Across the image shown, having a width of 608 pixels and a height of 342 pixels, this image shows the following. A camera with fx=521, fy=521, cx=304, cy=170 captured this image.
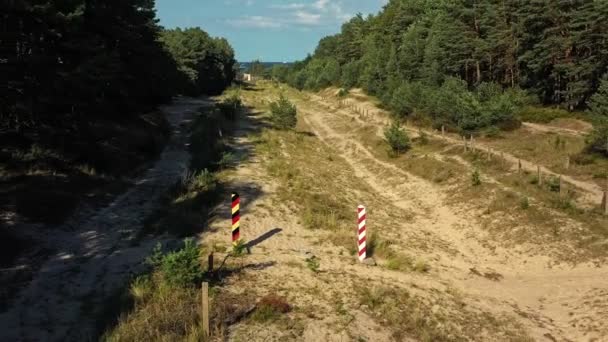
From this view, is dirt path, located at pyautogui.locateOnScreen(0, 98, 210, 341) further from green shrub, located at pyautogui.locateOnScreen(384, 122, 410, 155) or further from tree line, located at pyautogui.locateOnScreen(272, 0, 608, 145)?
tree line, located at pyautogui.locateOnScreen(272, 0, 608, 145)

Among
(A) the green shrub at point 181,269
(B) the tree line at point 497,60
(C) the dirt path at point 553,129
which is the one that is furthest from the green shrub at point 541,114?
(A) the green shrub at point 181,269

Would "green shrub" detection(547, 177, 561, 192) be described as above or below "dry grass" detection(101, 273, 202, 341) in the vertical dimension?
below

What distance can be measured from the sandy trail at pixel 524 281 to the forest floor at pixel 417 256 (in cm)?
5

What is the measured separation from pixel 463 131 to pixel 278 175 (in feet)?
71.1

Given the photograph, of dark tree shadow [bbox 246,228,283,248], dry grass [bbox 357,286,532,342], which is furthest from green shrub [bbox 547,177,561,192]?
dark tree shadow [bbox 246,228,283,248]

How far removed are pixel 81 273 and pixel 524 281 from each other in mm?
13725

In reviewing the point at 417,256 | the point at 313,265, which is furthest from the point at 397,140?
the point at 313,265

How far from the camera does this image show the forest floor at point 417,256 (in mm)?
12820

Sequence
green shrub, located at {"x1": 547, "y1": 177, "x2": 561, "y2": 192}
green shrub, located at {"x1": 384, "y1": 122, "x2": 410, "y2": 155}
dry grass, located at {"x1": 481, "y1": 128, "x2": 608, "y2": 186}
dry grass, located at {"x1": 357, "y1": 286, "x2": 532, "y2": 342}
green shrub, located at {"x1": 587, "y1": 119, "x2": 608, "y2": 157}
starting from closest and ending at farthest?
dry grass, located at {"x1": 357, "y1": 286, "x2": 532, "y2": 342} < green shrub, located at {"x1": 547, "y1": 177, "x2": 561, "y2": 192} < dry grass, located at {"x1": 481, "y1": 128, "x2": 608, "y2": 186} < green shrub, located at {"x1": 587, "y1": 119, "x2": 608, "y2": 157} < green shrub, located at {"x1": 384, "y1": 122, "x2": 410, "y2": 155}

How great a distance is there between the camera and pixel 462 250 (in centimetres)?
2028

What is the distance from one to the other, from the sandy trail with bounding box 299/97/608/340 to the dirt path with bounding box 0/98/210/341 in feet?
33.5

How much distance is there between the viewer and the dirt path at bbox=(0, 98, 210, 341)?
11.5 m

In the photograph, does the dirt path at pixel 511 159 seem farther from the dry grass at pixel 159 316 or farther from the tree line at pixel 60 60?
the tree line at pixel 60 60

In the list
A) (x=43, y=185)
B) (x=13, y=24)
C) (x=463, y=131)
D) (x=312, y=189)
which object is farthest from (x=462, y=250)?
(x=463, y=131)
